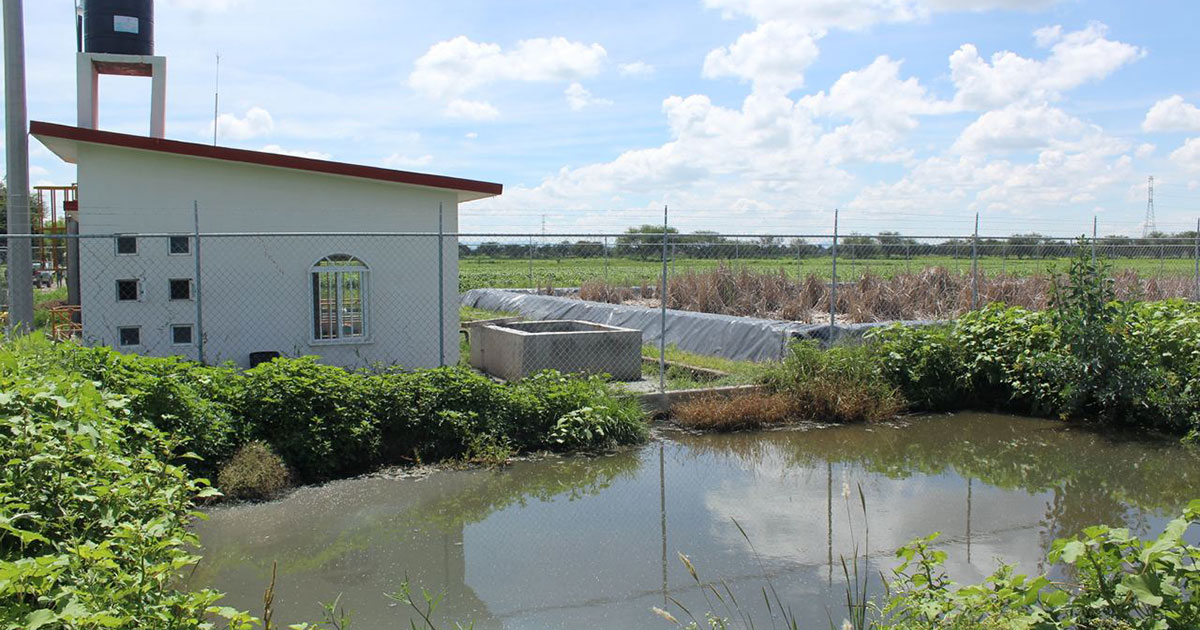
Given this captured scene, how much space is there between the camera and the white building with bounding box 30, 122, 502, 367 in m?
10.9

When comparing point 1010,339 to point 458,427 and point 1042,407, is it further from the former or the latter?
point 458,427

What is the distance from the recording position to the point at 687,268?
2250 cm

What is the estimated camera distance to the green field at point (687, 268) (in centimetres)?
2333

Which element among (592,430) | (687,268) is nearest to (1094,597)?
(592,430)

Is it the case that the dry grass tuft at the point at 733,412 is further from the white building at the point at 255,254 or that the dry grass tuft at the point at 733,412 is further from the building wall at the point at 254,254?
the building wall at the point at 254,254

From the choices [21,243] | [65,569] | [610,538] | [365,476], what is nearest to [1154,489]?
[610,538]

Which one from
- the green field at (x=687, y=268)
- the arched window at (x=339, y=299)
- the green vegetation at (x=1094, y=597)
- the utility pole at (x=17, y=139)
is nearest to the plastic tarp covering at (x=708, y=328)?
the green field at (x=687, y=268)

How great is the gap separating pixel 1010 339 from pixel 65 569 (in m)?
10.6

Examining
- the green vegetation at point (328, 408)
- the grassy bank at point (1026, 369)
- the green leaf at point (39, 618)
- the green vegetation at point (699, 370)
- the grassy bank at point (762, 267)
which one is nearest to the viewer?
the green leaf at point (39, 618)

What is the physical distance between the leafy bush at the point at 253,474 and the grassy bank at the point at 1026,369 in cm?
462

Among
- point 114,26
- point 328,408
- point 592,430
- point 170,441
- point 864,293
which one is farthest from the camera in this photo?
point 864,293

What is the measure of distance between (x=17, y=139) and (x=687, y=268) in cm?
1465

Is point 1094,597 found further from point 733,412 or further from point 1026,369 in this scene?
point 1026,369

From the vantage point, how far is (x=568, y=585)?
18.4 ft
